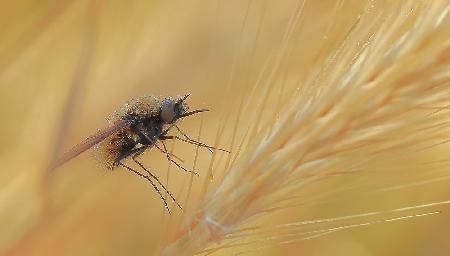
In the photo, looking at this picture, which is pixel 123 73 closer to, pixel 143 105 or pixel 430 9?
pixel 143 105

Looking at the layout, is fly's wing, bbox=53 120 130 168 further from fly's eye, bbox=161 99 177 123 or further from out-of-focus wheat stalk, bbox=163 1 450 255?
out-of-focus wheat stalk, bbox=163 1 450 255

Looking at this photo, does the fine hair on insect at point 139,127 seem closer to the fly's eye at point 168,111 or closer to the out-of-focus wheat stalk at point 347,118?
the fly's eye at point 168,111

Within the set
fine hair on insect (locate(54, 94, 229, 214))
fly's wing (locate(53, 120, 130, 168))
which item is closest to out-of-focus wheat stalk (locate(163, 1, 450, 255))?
fly's wing (locate(53, 120, 130, 168))

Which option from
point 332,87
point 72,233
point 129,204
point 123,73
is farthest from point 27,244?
point 332,87

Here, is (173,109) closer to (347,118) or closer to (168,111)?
(168,111)

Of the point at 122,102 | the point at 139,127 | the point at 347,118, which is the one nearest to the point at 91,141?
the point at 139,127

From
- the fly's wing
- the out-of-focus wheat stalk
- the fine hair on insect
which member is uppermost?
the fine hair on insect
